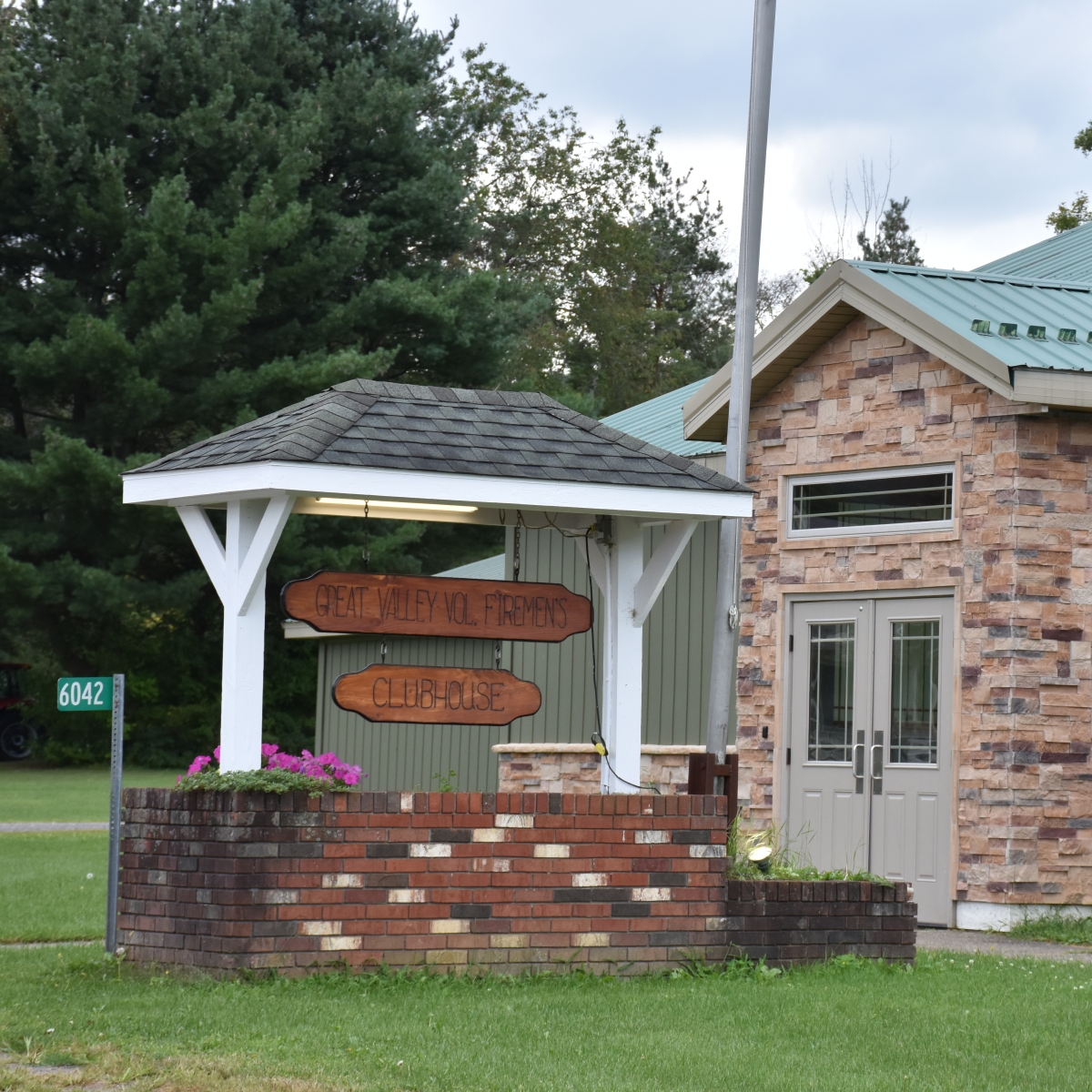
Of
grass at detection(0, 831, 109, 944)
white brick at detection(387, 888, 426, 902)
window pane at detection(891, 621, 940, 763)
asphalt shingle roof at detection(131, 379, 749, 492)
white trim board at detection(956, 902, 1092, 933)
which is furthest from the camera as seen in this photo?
window pane at detection(891, 621, 940, 763)

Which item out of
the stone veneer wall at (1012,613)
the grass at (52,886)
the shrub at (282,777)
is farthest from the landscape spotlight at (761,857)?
the grass at (52,886)

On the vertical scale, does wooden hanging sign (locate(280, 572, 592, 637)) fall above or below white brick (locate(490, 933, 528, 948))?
above

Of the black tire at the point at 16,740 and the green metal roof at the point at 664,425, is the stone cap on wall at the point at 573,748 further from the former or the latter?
the black tire at the point at 16,740

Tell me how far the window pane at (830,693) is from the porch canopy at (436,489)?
3688mm

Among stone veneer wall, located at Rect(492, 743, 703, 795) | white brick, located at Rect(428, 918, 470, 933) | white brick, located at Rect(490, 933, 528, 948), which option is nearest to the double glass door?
stone veneer wall, located at Rect(492, 743, 703, 795)

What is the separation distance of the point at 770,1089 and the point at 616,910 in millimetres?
2840

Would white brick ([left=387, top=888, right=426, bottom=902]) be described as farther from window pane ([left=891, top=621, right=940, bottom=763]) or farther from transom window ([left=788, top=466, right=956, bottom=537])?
transom window ([left=788, top=466, right=956, bottom=537])

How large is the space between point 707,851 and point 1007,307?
224 inches

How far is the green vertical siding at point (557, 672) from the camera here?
A: 51.7ft

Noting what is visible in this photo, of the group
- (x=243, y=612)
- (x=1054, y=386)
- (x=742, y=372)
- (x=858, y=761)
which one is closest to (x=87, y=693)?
(x=243, y=612)

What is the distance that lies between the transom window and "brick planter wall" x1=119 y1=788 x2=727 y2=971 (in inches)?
159

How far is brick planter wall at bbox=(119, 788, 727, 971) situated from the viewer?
8.22m

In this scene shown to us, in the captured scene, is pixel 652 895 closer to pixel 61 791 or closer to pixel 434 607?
pixel 434 607

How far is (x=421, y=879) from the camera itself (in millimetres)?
8508
